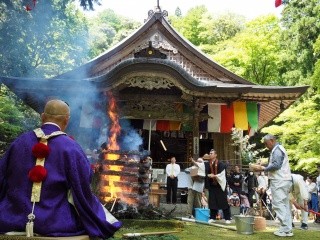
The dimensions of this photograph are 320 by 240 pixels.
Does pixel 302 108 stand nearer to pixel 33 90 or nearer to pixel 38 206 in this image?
pixel 33 90

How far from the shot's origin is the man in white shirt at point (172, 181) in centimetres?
1147

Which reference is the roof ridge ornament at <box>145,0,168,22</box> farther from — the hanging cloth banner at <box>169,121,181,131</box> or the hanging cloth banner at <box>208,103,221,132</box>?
the hanging cloth banner at <box>208,103,221,132</box>

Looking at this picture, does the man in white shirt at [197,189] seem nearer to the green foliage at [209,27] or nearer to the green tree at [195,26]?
the green foliage at [209,27]

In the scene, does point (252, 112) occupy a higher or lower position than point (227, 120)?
higher

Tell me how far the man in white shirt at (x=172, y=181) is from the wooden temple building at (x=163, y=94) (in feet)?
3.12

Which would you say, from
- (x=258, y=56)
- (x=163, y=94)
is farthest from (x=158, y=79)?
(x=258, y=56)

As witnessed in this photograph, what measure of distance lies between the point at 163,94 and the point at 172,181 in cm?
351

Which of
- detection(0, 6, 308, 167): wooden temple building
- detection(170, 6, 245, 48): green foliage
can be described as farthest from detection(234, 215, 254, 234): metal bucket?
detection(170, 6, 245, 48): green foliage

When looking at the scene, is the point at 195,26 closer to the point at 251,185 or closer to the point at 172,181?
the point at 251,185

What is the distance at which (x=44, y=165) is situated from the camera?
9.29 feet

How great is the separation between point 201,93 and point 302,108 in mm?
9199

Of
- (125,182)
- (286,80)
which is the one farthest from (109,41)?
(125,182)

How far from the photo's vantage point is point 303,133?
1859 centimetres

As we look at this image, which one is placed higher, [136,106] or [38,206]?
[136,106]
